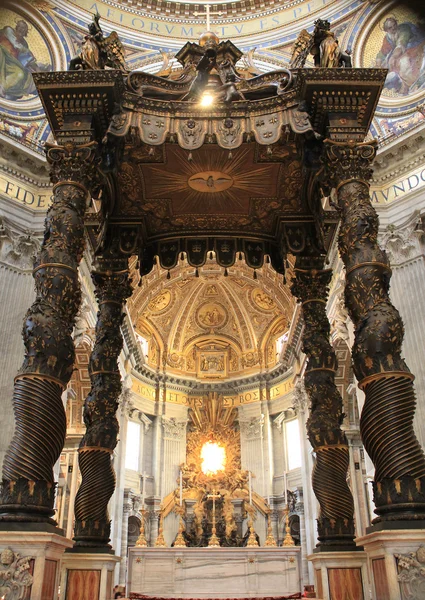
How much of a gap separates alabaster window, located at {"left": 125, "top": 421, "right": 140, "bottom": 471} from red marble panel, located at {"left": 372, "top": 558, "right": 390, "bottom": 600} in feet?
58.3

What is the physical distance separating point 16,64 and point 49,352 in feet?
38.2

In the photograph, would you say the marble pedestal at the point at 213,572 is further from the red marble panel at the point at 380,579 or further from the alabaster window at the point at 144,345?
the alabaster window at the point at 144,345

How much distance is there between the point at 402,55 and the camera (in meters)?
13.0

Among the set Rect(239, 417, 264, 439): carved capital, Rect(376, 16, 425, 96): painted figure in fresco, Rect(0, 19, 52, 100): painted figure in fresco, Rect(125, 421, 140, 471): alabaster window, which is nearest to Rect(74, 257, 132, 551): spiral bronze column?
Rect(0, 19, 52, 100): painted figure in fresco

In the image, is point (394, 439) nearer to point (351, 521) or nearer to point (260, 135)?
point (351, 521)

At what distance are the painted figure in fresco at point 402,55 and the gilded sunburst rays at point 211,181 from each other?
8023 mm

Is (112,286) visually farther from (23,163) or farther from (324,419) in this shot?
(23,163)

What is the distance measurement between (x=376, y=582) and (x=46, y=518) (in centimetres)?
215

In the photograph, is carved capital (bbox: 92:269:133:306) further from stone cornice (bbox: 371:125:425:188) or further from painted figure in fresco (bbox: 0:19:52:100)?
painted figure in fresco (bbox: 0:19:52:100)

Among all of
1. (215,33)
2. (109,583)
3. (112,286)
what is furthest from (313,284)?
(215,33)

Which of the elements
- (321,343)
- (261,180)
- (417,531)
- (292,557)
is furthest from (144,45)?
(417,531)

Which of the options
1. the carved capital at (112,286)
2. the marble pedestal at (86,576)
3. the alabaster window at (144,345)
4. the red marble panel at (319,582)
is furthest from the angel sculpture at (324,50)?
the alabaster window at (144,345)

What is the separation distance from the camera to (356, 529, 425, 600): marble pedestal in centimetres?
336

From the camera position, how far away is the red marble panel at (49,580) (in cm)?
333
